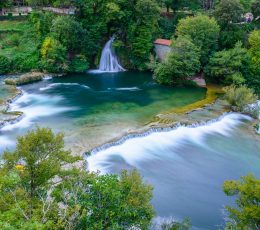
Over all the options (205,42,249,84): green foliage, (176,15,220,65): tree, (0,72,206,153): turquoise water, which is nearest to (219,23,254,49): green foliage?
(176,15,220,65): tree

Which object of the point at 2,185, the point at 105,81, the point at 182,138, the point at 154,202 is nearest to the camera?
the point at 2,185

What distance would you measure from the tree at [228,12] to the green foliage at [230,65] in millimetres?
4925

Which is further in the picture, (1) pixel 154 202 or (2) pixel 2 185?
(1) pixel 154 202

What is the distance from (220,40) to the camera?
45.5 m

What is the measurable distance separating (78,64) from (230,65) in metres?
19.3

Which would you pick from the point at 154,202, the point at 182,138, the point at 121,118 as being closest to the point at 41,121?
the point at 121,118

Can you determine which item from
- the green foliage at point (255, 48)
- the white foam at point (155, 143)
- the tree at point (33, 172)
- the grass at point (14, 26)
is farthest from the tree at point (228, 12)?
the tree at point (33, 172)

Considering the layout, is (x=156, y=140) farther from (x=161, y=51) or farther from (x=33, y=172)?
(x=161, y=51)

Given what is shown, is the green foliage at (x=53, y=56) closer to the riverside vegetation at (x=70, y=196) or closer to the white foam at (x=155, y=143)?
the white foam at (x=155, y=143)

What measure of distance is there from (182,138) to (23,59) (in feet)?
83.7

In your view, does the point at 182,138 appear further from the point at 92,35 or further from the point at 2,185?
the point at 92,35

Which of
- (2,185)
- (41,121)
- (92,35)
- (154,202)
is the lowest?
(154,202)

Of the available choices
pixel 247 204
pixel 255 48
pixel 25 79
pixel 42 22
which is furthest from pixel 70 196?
Answer: pixel 42 22

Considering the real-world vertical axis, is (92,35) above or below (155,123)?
above
